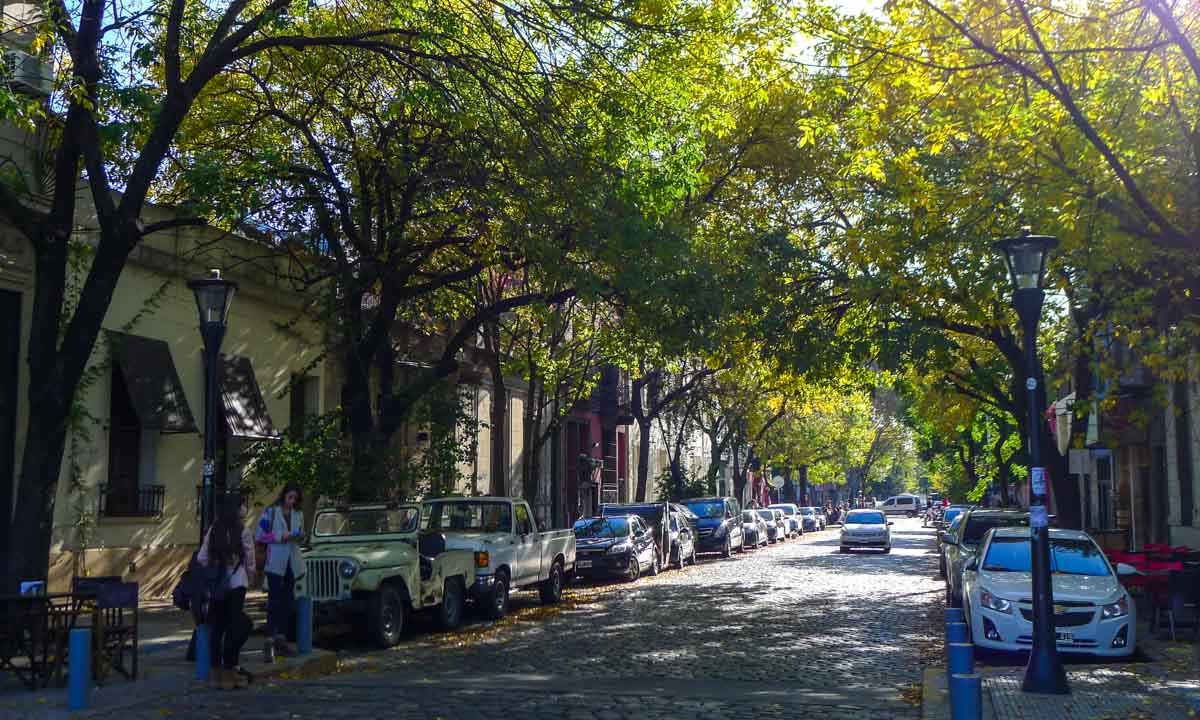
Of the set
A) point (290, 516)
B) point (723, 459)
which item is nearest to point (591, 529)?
point (290, 516)

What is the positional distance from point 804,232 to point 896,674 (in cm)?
1147

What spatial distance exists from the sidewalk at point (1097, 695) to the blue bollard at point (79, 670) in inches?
279

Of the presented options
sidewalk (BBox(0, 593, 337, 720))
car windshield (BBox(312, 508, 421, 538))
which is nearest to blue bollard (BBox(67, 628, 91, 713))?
sidewalk (BBox(0, 593, 337, 720))

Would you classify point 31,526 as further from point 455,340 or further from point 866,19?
point 866,19

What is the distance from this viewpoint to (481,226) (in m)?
17.0

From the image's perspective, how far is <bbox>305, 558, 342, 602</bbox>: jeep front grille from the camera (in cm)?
1455

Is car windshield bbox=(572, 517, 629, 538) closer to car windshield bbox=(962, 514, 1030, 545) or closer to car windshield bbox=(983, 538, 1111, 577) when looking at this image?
car windshield bbox=(962, 514, 1030, 545)

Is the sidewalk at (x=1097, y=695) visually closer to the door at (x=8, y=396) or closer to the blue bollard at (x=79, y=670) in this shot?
the blue bollard at (x=79, y=670)

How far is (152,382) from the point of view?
20.1 meters

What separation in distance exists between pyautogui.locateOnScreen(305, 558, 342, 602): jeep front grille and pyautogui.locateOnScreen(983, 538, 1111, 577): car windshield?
8252 mm

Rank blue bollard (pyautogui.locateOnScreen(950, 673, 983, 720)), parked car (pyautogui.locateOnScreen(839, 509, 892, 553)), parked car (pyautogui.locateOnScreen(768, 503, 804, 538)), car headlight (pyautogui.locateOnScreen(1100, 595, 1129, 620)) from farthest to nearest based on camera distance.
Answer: parked car (pyautogui.locateOnScreen(768, 503, 804, 538)) → parked car (pyautogui.locateOnScreen(839, 509, 892, 553)) → car headlight (pyautogui.locateOnScreen(1100, 595, 1129, 620)) → blue bollard (pyautogui.locateOnScreen(950, 673, 983, 720))

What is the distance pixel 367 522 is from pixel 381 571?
1413mm

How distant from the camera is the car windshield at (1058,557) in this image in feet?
49.5

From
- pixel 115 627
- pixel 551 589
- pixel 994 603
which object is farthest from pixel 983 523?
pixel 115 627
